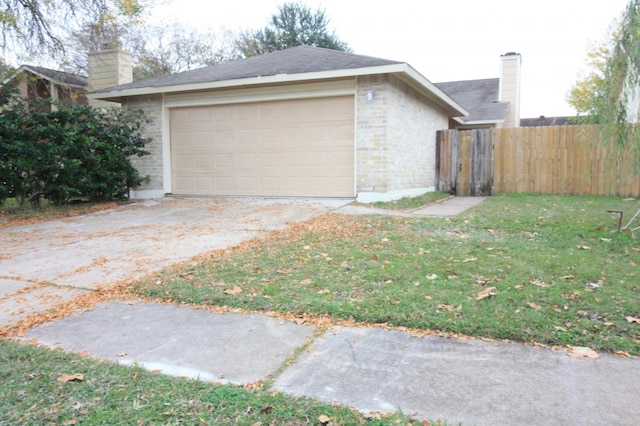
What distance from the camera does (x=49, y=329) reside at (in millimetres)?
3547

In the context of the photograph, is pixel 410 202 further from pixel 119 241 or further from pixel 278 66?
pixel 119 241

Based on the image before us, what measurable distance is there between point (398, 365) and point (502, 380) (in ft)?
1.97

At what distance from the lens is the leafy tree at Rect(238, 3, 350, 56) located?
29.9 meters

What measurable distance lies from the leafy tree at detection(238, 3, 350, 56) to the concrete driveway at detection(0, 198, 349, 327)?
21874 mm

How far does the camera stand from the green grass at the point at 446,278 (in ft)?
11.2

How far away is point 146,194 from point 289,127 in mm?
4374

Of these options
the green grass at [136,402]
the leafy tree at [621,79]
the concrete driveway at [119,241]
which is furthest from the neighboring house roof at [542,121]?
the green grass at [136,402]

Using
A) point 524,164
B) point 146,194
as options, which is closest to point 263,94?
point 146,194

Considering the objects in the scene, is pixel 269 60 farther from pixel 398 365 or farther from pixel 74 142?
pixel 398 365

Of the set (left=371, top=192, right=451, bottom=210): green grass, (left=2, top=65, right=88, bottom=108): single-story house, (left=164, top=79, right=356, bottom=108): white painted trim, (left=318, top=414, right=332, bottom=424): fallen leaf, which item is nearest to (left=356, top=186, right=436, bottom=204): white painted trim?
(left=371, top=192, right=451, bottom=210): green grass

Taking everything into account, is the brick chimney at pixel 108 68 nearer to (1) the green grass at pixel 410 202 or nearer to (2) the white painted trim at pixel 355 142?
(2) the white painted trim at pixel 355 142

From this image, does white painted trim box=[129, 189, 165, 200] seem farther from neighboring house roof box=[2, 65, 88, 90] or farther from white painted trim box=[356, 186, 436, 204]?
white painted trim box=[356, 186, 436, 204]

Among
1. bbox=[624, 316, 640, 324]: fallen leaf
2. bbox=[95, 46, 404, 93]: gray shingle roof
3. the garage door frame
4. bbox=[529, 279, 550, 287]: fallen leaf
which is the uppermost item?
bbox=[95, 46, 404, 93]: gray shingle roof

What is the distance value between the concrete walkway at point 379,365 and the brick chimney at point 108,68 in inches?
510
